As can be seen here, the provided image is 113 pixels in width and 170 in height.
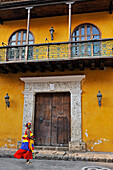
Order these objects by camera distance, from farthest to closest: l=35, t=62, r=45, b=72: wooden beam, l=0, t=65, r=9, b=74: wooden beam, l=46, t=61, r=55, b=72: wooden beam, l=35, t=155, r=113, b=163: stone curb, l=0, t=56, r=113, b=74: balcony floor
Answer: l=0, t=65, r=9, b=74: wooden beam
l=35, t=62, r=45, b=72: wooden beam
l=46, t=61, r=55, b=72: wooden beam
l=0, t=56, r=113, b=74: balcony floor
l=35, t=155, r=113, b=163: stone curb

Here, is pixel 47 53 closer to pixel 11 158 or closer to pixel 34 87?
pixel 34 87

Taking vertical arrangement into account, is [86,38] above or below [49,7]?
below

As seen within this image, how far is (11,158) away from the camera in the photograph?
22.7 feet

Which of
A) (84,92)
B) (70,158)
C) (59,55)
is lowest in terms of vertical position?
(70,158)

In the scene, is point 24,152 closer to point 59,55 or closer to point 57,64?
point 57,64

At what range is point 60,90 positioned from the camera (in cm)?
855

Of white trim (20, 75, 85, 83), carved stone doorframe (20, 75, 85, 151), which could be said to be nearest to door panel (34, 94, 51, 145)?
carved stone doorframe (20, 75, 85, 151)

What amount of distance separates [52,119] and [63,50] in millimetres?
3222

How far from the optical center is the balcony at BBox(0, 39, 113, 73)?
7.75 metres

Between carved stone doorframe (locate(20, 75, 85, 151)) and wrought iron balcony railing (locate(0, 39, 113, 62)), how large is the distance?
104 cm

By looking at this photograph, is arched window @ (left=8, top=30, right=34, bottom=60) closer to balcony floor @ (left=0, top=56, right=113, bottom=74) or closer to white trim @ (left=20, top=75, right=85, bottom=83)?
balcony floor @ (left=0, top=56, right=113, bottom=74)

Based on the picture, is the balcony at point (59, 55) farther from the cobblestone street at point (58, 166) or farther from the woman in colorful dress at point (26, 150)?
the cobblestone street at point (58, 166)

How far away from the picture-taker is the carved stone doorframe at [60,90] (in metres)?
8.01

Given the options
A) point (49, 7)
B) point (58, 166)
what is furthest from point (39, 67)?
point (58, 166)
